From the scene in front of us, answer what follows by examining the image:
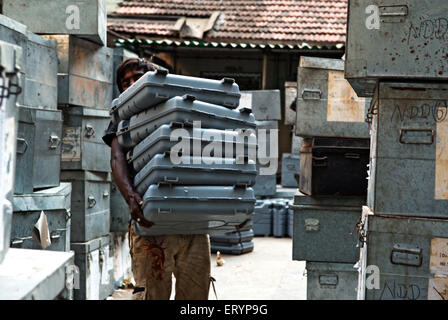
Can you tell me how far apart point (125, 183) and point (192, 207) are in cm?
55

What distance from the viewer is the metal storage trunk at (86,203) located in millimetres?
5449

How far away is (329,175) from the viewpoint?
4.80 m

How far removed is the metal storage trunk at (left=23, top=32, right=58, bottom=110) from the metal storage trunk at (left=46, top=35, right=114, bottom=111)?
7.6 inches

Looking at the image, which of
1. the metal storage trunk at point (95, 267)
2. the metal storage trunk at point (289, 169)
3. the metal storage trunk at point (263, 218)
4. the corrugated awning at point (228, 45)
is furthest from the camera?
the corrugated awning at point (228, 45)

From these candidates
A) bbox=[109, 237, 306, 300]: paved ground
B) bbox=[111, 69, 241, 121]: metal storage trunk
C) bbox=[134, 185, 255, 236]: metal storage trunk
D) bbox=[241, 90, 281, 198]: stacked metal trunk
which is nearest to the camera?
bbox=[134, 185, 255, 236]: metal storage trunk

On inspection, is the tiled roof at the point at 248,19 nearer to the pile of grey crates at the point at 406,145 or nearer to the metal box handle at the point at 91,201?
the metal box handle at the point at 91,201

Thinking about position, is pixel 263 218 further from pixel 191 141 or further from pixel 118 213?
pixel 191 141

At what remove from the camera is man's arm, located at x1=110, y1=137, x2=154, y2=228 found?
3.53m

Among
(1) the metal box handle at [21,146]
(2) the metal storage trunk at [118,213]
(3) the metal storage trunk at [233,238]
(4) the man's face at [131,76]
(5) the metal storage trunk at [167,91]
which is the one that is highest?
(4) the man's face at [131,76]

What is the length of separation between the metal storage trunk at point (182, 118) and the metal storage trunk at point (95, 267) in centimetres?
189

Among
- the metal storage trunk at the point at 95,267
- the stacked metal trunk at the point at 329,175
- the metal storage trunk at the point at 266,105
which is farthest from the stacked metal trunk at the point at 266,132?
the stacked metal trunk at the point at 329,175

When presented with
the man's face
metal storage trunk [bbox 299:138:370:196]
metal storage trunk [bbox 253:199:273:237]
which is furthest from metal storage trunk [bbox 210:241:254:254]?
the man's face

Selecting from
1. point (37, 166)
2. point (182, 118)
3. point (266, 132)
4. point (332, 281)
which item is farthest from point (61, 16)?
point (266, 132)

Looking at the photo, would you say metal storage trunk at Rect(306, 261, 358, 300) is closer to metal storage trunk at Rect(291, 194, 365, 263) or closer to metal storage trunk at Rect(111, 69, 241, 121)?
metal storage trunk at Rect(291, 194, 365, 263)
